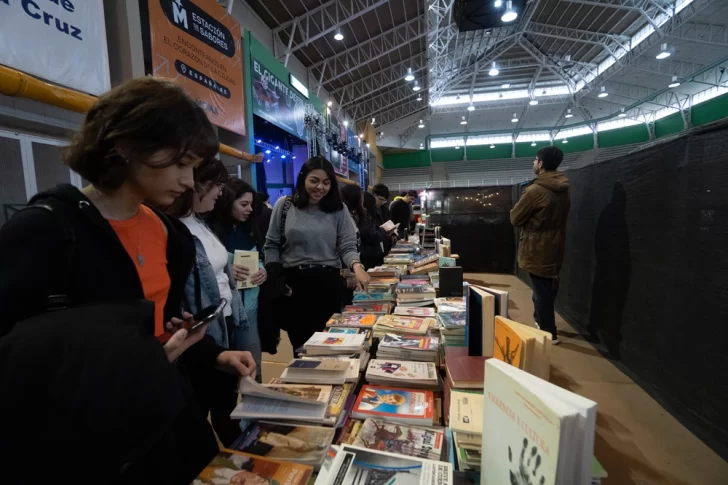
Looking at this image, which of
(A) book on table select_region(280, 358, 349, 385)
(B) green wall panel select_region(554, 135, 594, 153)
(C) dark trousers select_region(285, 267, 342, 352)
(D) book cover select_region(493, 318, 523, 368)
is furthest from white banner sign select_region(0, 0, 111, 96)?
(B) green wall panel select_region(554, 135, 594, 153)

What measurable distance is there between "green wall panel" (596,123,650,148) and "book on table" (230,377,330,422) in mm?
23721

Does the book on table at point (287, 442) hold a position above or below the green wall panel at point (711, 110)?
below

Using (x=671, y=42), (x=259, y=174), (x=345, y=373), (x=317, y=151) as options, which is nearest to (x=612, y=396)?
Result: (x=345, y=373)

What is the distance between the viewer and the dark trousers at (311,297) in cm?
197

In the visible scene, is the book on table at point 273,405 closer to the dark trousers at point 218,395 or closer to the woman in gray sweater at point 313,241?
the dark trousers at point 218,395

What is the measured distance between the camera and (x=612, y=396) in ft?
7.81

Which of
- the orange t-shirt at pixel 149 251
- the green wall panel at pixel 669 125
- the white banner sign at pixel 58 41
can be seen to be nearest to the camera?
the orange t-shirt at pixel 149 251

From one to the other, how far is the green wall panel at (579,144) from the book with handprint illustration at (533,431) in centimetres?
2508

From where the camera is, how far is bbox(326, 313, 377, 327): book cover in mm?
1699

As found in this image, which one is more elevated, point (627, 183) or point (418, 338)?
point (627, 183)

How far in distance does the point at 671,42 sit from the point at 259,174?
15.4 meters

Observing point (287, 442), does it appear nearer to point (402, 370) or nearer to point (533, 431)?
point (402, 370)

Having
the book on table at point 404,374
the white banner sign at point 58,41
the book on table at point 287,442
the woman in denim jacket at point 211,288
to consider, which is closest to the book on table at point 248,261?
the woman in denim jacket at point 211,288

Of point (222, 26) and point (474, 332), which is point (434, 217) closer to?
point (222, 26)
